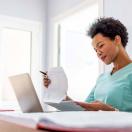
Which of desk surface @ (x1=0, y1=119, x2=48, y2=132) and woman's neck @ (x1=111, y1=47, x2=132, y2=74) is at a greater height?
woman's neck @ (x1=111, y1=47, x2=132, y2=74)

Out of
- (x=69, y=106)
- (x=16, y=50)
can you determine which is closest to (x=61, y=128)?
(x=69, y=106)

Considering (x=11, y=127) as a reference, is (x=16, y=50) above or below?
above

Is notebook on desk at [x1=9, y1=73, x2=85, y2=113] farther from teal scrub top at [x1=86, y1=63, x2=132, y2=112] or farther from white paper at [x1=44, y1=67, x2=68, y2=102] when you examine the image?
teal scrub top at [x1=86, y1=63, x2=132, y2=112]

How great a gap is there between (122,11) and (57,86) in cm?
106

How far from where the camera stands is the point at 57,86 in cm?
124

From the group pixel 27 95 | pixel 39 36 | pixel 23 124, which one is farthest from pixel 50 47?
pixel 23 124

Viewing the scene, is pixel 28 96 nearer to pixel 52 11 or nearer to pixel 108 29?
pixel 108 29

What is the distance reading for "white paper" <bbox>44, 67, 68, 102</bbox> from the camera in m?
1.22

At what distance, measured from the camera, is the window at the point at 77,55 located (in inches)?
120

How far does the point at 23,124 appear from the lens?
71 centimetres

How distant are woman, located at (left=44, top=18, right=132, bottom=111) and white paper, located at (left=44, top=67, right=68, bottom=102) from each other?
249mm

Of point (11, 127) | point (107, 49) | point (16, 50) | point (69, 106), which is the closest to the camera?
point (11, 127)

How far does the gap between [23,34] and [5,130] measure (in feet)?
7.44

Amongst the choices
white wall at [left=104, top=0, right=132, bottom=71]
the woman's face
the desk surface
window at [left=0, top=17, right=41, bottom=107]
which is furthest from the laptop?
window at [left=0, top=17, right=41, bottom=107]
